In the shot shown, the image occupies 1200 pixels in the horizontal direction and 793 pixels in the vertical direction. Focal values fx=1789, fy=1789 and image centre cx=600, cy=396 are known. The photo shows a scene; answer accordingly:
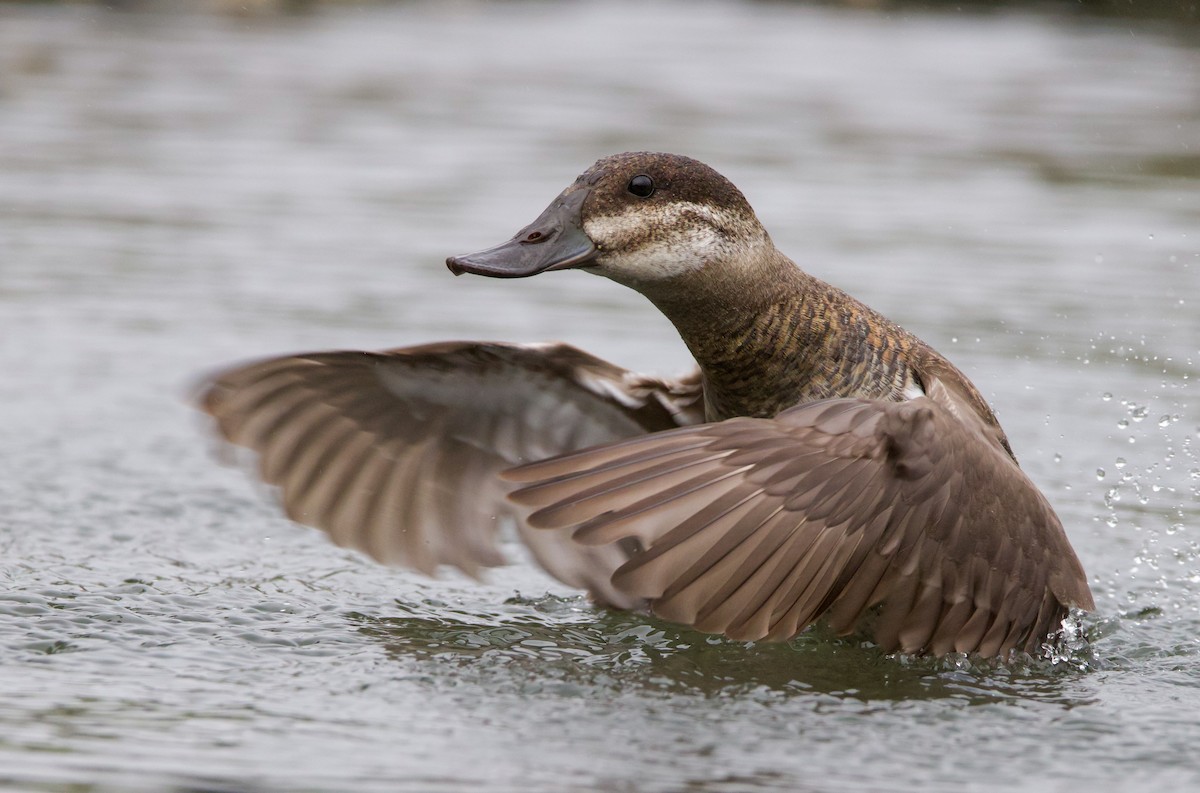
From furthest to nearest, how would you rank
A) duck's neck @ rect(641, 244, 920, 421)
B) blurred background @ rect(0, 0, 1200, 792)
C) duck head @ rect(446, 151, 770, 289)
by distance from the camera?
duck's neck @ rect(641, 244, 920, 421)
duck head @ rect(446, 151, 770, 289)
blurred background @ rect(0, 0, 1200, 792)

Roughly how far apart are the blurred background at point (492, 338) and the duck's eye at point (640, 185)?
1592mm

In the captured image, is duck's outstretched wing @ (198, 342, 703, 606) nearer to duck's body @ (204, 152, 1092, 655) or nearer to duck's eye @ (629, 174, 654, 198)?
duck's body @ (204, 152, 1092, 655)

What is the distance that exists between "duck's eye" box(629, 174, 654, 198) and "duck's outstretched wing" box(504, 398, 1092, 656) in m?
0.98

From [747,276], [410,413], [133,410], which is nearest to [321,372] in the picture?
[410,413]

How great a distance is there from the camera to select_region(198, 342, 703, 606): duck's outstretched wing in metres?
6.54

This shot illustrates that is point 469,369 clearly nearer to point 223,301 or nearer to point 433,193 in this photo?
point 223,301

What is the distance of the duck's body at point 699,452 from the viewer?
5.07 metres

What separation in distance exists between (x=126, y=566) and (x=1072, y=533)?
158 inches

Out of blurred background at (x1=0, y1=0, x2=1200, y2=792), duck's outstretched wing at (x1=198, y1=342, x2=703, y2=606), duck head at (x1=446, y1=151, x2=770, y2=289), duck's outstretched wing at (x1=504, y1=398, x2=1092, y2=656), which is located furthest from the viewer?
duck's outstretched wing at (x1=198, y1=342, x2=703, y2=606)

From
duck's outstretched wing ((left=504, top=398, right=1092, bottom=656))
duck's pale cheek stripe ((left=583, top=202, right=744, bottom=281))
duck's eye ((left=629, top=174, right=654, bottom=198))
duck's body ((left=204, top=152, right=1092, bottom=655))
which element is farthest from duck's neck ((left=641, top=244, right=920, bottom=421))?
duck's outstretched wing ((left=504, top=398, right=1092, bottom=656))

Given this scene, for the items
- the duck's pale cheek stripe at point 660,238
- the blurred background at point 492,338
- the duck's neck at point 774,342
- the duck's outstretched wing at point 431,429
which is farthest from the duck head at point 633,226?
the blurred background at point 492,338

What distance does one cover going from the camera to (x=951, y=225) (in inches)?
545

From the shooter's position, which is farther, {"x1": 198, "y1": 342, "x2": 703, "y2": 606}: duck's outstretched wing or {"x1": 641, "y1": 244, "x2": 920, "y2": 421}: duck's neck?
{"x1": 198, "y1": 342, "x2": 703, "y2": 606}: duck's outstretched wing

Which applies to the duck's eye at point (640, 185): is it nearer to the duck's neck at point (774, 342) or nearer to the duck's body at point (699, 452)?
the duck's body at point (699, 452)
